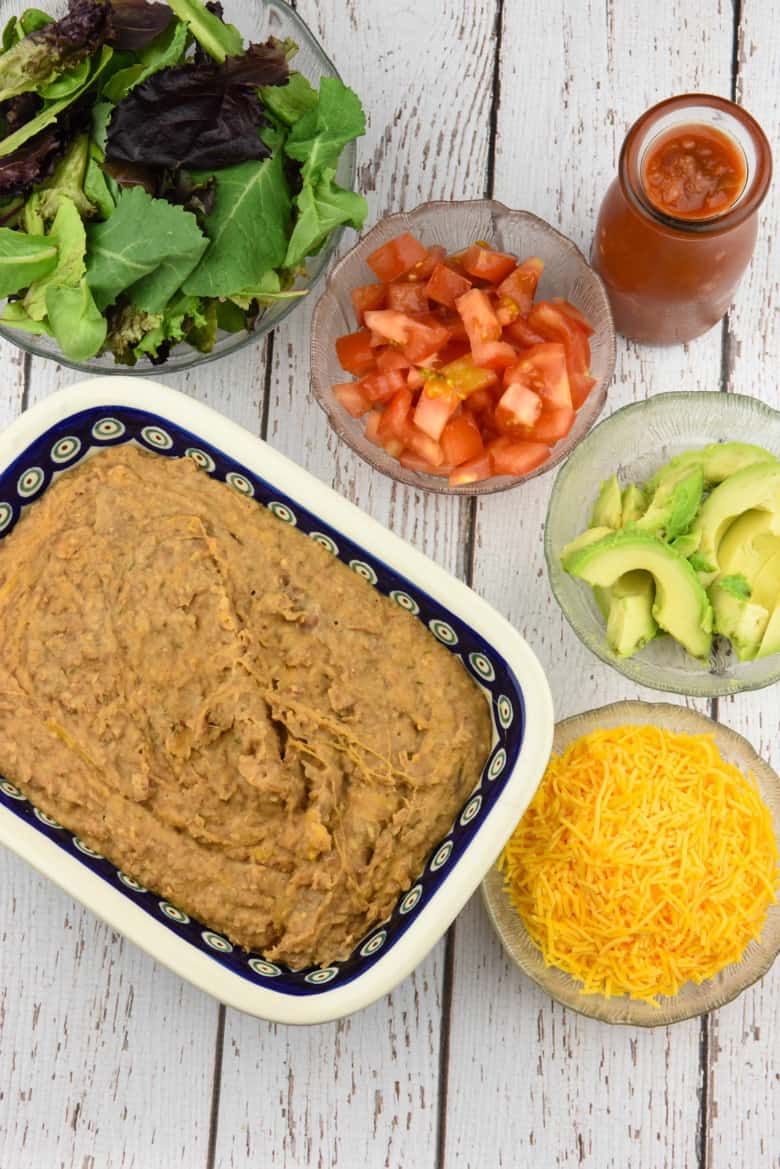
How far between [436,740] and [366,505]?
568 mm

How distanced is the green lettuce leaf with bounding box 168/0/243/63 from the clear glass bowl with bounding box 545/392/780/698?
2.54ft

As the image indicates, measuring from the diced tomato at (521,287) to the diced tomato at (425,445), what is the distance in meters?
0.25

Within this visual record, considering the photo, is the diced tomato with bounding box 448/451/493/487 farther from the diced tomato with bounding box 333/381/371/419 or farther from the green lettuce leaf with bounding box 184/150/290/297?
the green lettuce leaf with bounding box 184/150/290/297

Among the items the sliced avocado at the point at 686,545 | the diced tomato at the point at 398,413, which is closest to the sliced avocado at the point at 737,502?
the sliced avocado at the point at 686,545

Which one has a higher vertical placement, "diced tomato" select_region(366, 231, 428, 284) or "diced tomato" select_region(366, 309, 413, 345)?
"diced tomato" select_region(366, 231, 428, 284)

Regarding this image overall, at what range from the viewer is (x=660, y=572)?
66.4 inches

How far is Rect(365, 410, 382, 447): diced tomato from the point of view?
188 centimetres

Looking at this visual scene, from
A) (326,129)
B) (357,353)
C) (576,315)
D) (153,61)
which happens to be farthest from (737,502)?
(153,61)

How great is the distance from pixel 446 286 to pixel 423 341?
0.34ft

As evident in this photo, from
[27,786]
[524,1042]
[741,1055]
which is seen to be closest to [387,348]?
[27,786]

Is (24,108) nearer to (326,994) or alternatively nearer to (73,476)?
(73,476)

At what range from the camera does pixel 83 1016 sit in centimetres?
196

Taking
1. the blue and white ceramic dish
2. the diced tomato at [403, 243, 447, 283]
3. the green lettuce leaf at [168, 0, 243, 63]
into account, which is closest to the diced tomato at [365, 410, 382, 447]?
the diced tomato at [403, 243, 447, 283]

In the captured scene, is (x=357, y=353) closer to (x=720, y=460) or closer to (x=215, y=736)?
(x=720, y=460)
